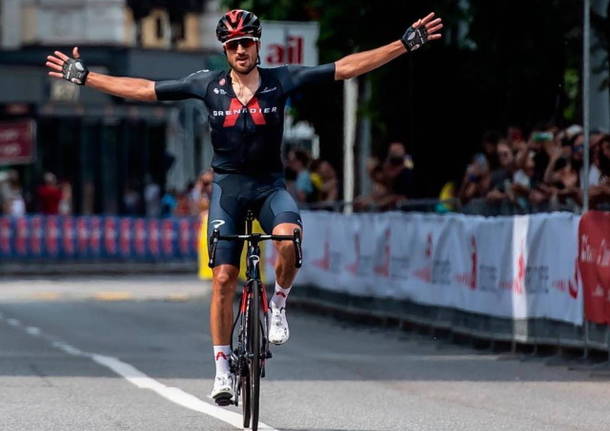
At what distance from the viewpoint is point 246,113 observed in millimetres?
11695

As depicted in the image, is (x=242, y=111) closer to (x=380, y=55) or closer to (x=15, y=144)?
(x=380, y=55)

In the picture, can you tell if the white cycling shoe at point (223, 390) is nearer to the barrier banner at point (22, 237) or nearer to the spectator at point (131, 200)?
the barrier banner at point (22, 237)

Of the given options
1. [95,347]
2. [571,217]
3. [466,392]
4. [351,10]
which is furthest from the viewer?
[351,10]

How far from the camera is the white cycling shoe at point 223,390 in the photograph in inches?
453

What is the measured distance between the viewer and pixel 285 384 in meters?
15.2

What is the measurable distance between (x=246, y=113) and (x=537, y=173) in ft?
29.1

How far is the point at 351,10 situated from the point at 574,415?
44.2 ft

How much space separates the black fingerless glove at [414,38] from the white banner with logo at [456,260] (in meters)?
5.66

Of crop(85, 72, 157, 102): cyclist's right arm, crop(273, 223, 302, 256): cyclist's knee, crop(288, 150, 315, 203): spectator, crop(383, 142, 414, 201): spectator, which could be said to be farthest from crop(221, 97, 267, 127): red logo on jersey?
crop(288, 150, 315, 203): spectator

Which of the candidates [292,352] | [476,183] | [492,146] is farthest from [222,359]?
[476,183]

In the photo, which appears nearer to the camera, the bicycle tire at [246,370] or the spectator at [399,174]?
the bicycle tire at [246,370]

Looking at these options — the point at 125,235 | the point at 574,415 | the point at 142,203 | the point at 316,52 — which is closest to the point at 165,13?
the point at 142,203

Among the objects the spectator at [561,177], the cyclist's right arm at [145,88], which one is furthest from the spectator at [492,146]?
the cyclist's right arm at [145,88]

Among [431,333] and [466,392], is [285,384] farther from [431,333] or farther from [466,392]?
[431,333]
